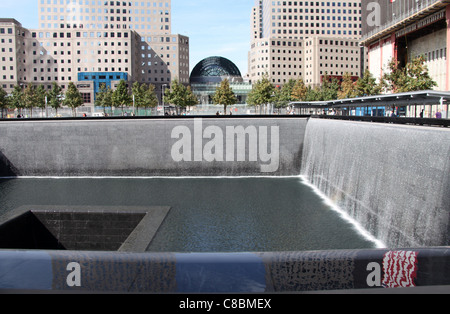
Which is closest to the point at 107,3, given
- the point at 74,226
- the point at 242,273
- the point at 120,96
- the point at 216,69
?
the point at 216,69

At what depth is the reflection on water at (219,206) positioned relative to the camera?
12.6 meters

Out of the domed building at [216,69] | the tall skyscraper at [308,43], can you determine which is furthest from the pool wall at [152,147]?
the domed building at [216,69]

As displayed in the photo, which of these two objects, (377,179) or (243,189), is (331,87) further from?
(377,179)

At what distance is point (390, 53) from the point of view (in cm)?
5516

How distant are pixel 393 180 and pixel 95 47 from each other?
367 ft

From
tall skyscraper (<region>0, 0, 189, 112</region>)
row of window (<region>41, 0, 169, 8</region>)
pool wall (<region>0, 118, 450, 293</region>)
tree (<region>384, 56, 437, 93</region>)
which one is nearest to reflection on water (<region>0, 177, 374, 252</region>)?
pool wall (<region>0, 118, 450, 293</region>)

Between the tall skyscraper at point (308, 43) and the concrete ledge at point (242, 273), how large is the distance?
134m

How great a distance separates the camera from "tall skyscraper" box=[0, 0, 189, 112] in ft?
357

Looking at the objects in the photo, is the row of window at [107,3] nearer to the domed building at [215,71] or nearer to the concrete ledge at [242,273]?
the domed building at [215,71]

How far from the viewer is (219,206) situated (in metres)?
17.4

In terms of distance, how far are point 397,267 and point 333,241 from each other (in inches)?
335

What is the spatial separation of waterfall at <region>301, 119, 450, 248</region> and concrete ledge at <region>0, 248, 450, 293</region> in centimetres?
569

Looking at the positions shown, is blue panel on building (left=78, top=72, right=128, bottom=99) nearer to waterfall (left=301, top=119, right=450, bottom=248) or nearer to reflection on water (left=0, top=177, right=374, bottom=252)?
reflection on water (left=0, top=177, right=374, bottom=252)

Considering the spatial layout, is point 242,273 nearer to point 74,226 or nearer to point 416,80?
point 74,226
